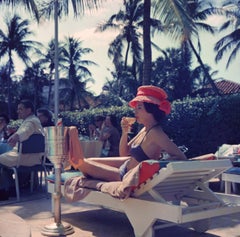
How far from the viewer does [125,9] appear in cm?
2802

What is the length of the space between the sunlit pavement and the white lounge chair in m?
0.24

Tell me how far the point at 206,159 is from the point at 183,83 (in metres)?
27.1

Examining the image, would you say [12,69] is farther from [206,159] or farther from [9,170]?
[206,159]

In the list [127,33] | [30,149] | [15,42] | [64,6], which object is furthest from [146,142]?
[15,42]

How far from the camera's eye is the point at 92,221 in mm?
4199

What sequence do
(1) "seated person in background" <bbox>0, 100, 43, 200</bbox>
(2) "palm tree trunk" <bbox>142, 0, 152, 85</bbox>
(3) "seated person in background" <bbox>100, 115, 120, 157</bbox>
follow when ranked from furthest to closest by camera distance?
(2) "palm tree trunk" <bbox>142, 0, 152, 85</bbox>
(3) "seated person in background" <bbox>100, 115, 120, 157</bbox>
(1) "seated person in background" <bbox>0, 100, 43, 200</bbox>

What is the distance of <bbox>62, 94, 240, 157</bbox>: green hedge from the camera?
35.7 feet

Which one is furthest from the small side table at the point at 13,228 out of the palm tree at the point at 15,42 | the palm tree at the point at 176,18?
the palm tree at the point at 15,42

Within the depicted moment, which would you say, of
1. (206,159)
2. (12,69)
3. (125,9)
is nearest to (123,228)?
(206,159)

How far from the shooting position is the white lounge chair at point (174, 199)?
3.03m

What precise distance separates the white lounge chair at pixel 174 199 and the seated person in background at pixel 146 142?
0.73ft

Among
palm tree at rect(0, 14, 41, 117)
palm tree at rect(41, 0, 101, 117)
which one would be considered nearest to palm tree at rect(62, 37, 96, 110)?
palm tree at rect(0, 14, 41, 117)

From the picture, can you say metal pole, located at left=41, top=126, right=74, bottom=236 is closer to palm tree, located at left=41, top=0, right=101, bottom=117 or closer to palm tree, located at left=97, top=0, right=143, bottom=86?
palm tree, located at left=41, top=0, right=101, bottom=117

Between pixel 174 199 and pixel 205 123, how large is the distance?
7863 millimetres
